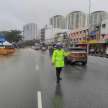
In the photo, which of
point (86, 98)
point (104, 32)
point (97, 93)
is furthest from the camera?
point (104, 32)

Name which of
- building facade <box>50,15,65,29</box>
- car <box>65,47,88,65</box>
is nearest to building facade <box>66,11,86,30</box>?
building facade <box>50,15,65,29</box>

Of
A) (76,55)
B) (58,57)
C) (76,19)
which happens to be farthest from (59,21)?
(58,57)

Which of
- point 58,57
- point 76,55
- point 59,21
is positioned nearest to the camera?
point 58,57

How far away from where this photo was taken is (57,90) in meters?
9.98

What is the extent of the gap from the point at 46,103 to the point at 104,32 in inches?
2361

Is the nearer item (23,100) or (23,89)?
(23,100)

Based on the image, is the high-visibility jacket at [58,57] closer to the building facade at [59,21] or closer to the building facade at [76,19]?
the building facade at [76,19]

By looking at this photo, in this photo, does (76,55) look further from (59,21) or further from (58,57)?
(59,21)

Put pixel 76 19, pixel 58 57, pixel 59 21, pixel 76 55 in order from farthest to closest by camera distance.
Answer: pixel 59 21 → pixel 76 19 → pixel 76 55 → pixel 58 57

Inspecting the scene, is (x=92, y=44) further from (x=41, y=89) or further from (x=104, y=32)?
(x=41, y=89)

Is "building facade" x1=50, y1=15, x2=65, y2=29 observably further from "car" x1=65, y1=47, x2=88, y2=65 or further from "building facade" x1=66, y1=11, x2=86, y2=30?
"car" x1=65, y1=47, x2=88, y2=65

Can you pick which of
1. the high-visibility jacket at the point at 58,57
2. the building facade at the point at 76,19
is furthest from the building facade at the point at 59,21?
the high-visibility jacket at the point at 58,57

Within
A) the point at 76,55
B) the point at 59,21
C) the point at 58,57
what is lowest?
the point at 76,55

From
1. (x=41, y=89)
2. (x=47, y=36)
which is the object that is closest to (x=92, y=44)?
(x=41, y=89)
